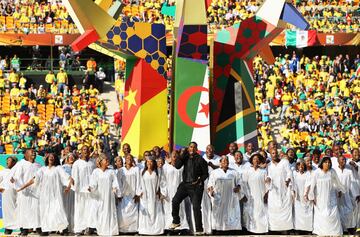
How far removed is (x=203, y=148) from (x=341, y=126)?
13415 millimetres

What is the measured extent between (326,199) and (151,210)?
144 inches

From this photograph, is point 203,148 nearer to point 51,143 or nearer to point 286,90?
point 51,143

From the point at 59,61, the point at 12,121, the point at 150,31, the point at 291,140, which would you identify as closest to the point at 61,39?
the point at 59,61

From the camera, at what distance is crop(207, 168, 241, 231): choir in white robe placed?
23406 millimetres

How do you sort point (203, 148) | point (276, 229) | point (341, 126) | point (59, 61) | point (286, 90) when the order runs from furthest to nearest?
1. point (59, 61)
2. point (286, 90)
3. point (341, 126)
4. point (203, 148)
5. point (276, 229)

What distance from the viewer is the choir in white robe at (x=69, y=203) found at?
77.8 ft

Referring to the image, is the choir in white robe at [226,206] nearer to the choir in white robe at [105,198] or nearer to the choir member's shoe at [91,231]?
the choir in white robe at [105,198]

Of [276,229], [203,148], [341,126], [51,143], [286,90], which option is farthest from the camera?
[286,90]

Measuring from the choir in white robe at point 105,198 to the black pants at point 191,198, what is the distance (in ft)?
4.06

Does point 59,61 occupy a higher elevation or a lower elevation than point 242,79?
higher

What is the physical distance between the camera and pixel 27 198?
2367 centimetres

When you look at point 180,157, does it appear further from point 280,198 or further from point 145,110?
point 145,110

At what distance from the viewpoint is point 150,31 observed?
2733cm

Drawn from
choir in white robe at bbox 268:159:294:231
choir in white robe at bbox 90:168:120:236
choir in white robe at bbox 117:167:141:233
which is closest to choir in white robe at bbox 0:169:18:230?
choir in white robe at bbox 90:168:120:236
